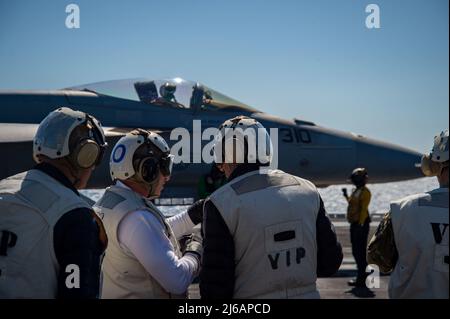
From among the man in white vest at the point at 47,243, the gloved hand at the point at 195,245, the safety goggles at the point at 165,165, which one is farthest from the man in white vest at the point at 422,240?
the man in white vest at the point at 47,243

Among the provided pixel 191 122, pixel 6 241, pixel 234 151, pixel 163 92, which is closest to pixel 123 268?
pixel 6 241

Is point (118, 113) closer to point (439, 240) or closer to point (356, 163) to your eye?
point (356, 163)

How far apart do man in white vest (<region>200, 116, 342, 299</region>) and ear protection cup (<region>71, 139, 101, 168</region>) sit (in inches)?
25.8

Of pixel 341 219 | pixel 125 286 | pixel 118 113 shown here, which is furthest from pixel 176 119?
pixel 341 219

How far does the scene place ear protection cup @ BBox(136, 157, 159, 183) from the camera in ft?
10.6

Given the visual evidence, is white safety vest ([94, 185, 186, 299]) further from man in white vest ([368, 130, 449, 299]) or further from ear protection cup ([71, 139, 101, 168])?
man in white vest ([368, 130, 449, 299])

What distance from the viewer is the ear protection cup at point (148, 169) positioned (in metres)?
3.24

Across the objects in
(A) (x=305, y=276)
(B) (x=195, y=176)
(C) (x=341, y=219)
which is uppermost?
(A) (x=305, y=276)

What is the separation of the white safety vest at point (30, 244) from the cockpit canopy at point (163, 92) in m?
9.73

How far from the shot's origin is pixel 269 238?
9.45ft

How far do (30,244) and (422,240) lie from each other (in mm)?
2011

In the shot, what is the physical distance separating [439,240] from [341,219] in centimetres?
2507

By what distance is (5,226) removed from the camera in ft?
8.15
